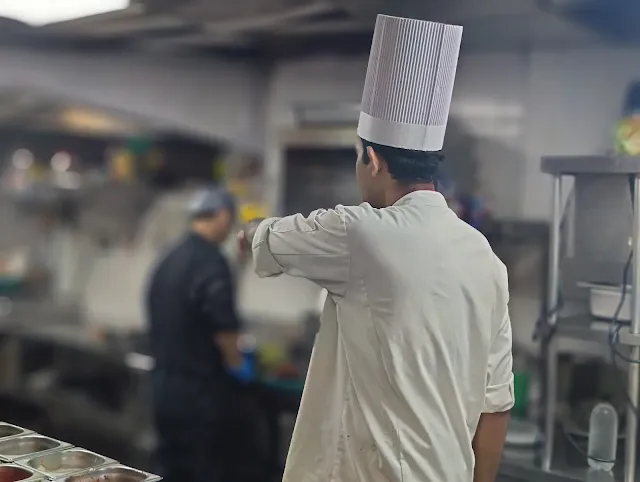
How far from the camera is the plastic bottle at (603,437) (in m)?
1.80

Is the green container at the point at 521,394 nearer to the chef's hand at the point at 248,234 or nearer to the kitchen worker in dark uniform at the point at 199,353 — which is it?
the chef's hand at the point at 248,234

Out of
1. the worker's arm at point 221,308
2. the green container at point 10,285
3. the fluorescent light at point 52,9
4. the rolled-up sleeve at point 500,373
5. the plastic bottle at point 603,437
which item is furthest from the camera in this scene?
the green container at point 10,285

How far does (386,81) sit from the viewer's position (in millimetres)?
1546

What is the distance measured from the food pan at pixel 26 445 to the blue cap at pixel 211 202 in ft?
2.90

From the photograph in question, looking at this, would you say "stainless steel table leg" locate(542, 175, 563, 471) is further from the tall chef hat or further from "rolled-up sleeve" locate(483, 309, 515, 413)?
the tall chef hat

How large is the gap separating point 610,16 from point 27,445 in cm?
175

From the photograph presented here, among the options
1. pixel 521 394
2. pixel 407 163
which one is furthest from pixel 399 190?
pixel 521 394

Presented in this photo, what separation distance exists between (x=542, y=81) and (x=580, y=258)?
1.48 ft

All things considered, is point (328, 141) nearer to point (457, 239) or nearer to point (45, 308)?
point (457, 239)

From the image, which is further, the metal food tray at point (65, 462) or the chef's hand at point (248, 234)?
the metal food tray at point (65, 462)

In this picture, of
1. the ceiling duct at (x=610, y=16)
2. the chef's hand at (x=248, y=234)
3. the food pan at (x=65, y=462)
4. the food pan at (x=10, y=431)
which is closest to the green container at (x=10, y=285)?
the food pan at (x=10, y=431)

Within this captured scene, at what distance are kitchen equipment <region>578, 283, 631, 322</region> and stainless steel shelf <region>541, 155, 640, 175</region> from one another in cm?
26

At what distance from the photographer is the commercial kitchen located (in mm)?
1835

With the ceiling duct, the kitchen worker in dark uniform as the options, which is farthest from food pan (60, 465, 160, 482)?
the ceiling duct
